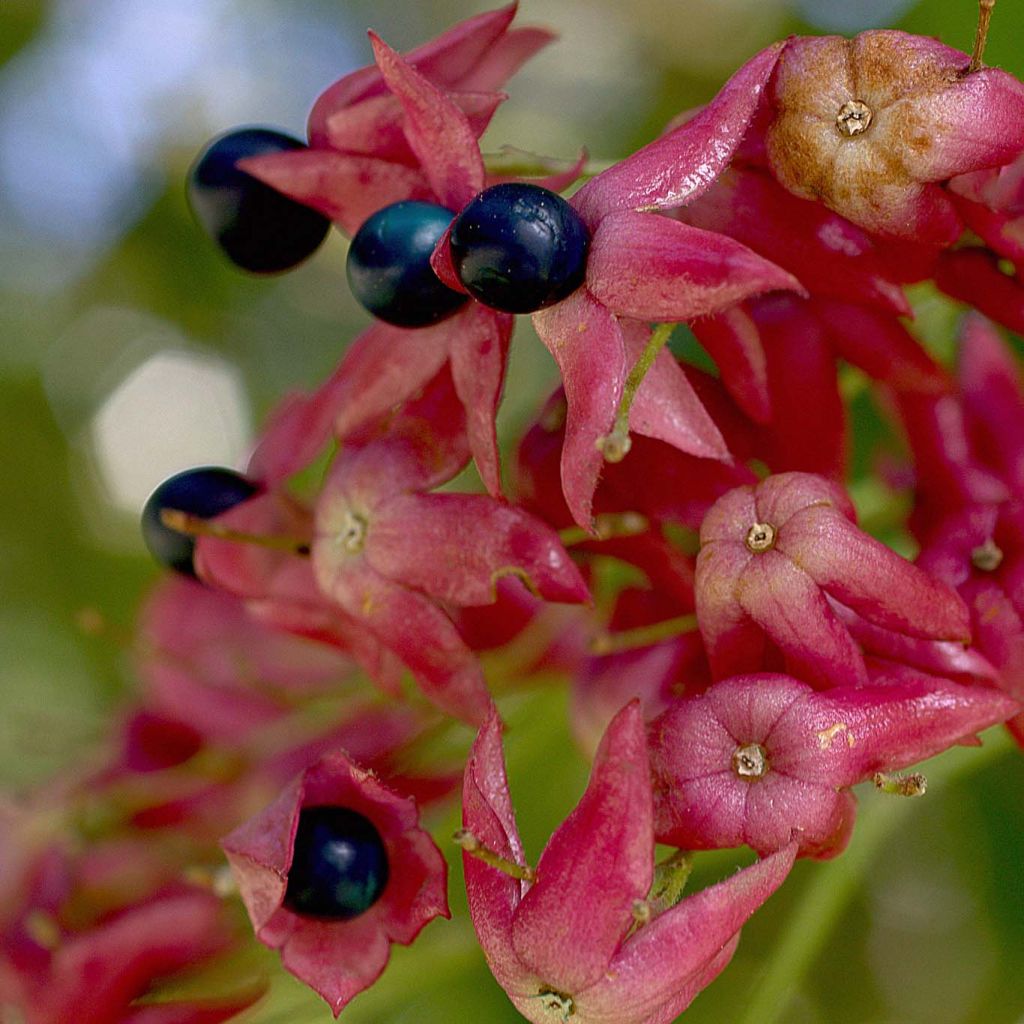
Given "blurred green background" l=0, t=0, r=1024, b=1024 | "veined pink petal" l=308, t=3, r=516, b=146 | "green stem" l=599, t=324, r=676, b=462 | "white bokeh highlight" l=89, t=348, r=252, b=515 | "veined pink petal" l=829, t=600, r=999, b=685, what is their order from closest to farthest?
"green stem" l=599, t=324, r=676, b=462 < "veined pink petal" l=829, t=600, r=999, b=685 < "veined pink petal" l=308, t=3, r=516, b=146 < "blurred green background" l=0, t=0, r=1024, b=1024 < "white bokeh highlight" l=89, t=348, r=252, b=515

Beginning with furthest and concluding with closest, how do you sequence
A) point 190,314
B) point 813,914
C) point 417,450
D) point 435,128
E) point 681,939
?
point 190,314 < point 813,914 < point 417,450 < point 435,128 < point 681,939

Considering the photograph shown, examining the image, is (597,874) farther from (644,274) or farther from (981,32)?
(981,32)

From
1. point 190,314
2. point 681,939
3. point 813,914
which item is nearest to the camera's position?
point 681,939

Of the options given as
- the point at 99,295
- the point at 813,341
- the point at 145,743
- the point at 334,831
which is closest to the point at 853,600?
the point at 813,341

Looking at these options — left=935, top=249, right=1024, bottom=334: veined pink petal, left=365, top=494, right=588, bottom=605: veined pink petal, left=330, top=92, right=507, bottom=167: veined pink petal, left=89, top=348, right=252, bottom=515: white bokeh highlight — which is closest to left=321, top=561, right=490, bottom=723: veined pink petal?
left=365, top=494, right=588, bottom=605: veined pink petal

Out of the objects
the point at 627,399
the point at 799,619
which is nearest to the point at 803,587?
the point at 799,619

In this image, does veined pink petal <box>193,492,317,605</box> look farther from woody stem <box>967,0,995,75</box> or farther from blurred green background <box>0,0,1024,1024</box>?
blurred green background <box>0,0,1024,1024</box>

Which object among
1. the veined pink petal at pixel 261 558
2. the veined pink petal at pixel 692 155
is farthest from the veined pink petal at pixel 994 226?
the veined pink petal at pixel 261 558

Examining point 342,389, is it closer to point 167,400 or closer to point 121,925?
point 121,925
